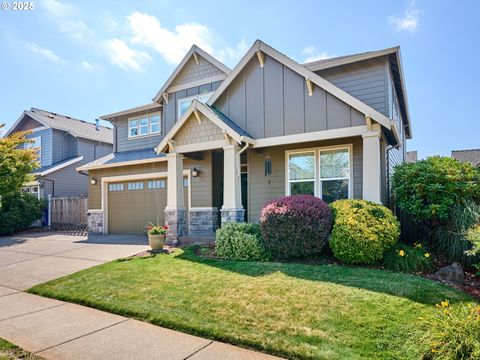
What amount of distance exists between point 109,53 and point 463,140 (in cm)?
2503

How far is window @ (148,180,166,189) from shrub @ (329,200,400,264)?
815cm

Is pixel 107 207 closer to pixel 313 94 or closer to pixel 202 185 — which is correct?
pixel 202 185

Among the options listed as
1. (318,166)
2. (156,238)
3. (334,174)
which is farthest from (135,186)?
(334,174)

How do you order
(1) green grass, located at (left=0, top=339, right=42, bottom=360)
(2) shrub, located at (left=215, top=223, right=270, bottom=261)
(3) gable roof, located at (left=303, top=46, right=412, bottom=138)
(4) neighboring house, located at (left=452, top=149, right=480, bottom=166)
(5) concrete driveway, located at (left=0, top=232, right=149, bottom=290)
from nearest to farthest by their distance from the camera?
(1) green grass, located at (left=0, top=339, right=42, bottom=360) → (5) concrete driveway, located at (left=0, top=232, right=149, bottom=290) → (2) shrub, located at (left=215, top=223, right=270, bottom=261) → (3) gable roof, located at (left=303, top=46, right=412, bottom=138) → (4) neighboring house, located at (left=452, top=149, right=480, bottom=166)

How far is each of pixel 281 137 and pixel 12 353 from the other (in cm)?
751

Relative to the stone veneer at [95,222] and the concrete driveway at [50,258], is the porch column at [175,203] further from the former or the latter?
the stone veneer at [95,222]

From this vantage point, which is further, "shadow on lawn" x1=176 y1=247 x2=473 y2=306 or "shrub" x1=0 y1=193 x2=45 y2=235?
"shrub" x1=0 y1=193 x2=45 y2=235

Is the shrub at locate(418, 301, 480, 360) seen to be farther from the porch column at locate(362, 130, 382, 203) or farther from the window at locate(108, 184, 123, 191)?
the window at locate(108, 184, 123, 191)

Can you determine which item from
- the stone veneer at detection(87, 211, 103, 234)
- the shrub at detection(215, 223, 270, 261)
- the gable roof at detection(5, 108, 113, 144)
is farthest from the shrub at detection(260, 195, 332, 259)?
the gable roof at detection(5, 108, 113, 144)

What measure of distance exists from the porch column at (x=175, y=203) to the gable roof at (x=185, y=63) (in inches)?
200

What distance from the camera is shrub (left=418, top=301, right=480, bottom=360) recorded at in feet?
9.69

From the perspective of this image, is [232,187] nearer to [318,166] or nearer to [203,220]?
[318,166]

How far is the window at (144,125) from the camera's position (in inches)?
605

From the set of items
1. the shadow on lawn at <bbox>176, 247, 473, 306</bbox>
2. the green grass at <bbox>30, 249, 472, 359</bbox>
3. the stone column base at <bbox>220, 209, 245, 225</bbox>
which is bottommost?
the green grass at <bbox>30, 249, 472, 359</bbox>
